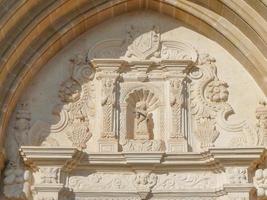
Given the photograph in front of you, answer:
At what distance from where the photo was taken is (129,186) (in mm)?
9469

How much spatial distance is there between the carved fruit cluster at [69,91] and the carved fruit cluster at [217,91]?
1800mm

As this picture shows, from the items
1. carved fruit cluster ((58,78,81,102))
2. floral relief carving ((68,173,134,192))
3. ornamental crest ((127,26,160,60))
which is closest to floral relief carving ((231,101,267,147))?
floral relief carving ((68,173,134,192))

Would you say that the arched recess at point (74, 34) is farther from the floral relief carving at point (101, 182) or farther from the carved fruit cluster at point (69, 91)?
the floral relief carving at point (101, 182)

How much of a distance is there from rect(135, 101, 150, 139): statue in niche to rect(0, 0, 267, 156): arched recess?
1.40 meters

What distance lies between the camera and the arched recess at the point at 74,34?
31.3ft

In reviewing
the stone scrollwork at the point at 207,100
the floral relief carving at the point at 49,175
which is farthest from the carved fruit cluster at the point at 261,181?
the floral relief carving at the point at 49,175

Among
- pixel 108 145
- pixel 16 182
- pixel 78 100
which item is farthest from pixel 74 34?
pixel 16 182

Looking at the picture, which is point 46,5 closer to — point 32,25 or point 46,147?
point 32,25

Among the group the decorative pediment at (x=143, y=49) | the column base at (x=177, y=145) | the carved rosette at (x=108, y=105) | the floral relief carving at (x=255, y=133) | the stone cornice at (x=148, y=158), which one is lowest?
the stone cornice at (x=148, y=158)

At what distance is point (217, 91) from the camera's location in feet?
32.6

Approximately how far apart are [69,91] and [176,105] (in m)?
1.48

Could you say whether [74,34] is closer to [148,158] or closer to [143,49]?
[143,49]

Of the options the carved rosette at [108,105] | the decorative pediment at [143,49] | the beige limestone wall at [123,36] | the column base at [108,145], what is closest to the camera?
the column base at [108,145]

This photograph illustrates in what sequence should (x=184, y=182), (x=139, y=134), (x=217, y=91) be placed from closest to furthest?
(x=184, y=182)
(x=139, y=134)
(x=217, y=91)
